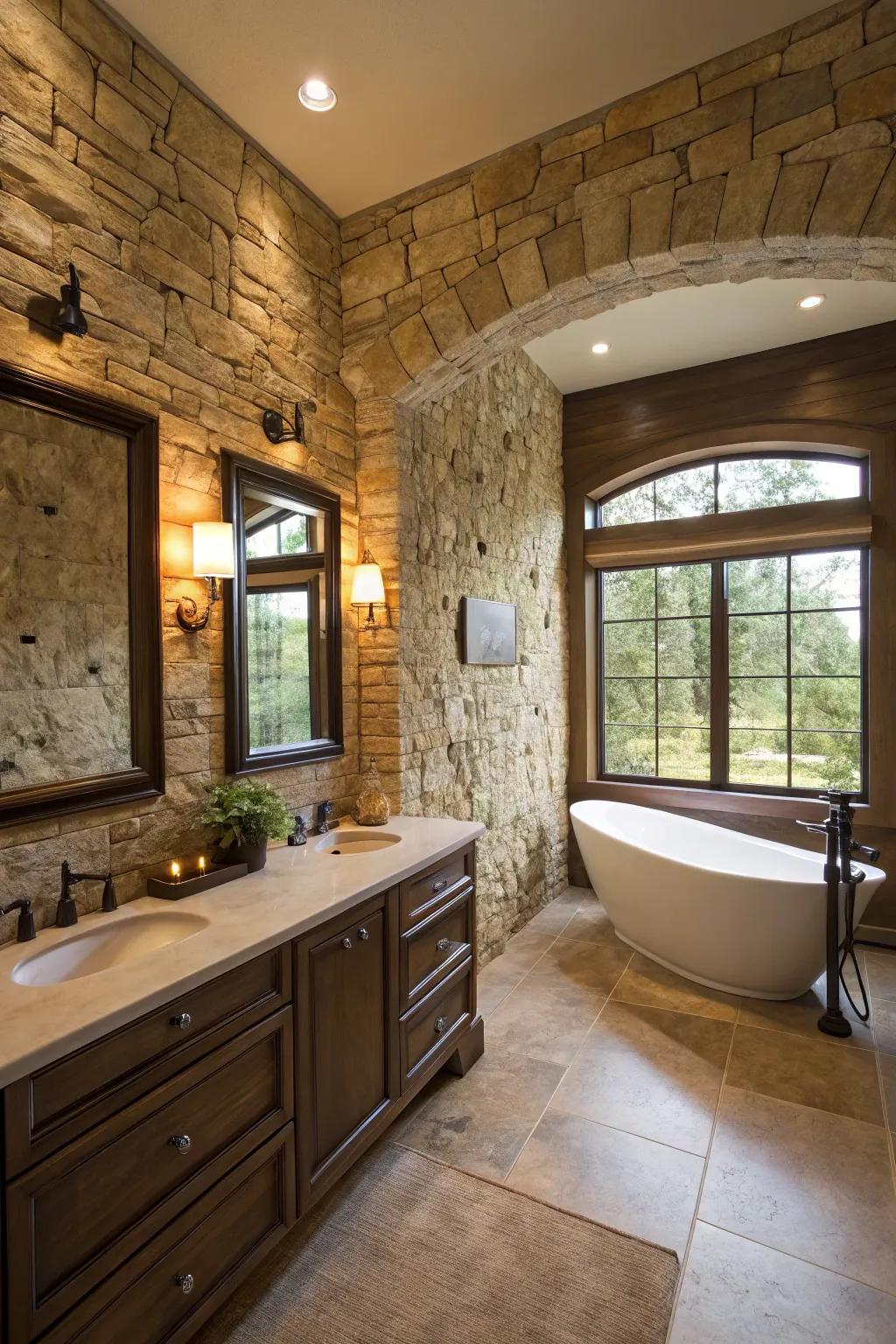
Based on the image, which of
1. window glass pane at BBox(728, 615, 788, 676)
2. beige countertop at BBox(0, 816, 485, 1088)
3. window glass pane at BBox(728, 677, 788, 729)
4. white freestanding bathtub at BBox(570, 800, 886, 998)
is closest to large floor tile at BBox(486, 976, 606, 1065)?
white freestanding bathtub at BBox(570, 800, 886, 998)

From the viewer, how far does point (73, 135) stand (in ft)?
6.07

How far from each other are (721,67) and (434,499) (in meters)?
1.90

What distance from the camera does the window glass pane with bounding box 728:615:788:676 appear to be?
431cm

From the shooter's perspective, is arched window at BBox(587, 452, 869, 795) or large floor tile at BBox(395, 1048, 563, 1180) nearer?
large floor tile at BBox(395, 1048, 563, 1180)

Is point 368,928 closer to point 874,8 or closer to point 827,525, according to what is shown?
point 874,8

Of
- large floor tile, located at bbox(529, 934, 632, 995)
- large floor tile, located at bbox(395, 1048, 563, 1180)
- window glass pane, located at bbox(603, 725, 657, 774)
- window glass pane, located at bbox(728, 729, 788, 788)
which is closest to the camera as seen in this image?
large floor tile, located at bbox(395, 1048, 563, 1180)

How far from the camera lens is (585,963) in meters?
3.55

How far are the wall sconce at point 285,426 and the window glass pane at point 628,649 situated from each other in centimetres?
297

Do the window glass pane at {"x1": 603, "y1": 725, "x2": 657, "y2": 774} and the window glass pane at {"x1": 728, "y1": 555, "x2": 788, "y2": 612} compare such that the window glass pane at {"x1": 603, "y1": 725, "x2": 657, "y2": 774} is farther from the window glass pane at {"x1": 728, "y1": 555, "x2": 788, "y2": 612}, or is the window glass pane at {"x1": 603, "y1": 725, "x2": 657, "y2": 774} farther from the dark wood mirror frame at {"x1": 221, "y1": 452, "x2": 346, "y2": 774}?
the dark wood mirror frame at {"x1": 221, "y1": 452, "x2": 346, "y2": 774}

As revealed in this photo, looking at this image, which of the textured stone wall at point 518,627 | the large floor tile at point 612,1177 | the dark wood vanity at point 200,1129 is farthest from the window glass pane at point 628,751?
the dark wood vanity at point 200,1129

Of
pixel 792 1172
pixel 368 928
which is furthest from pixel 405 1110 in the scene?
pixel 792 1172

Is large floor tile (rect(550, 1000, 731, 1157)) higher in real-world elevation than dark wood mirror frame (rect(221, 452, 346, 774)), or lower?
lower

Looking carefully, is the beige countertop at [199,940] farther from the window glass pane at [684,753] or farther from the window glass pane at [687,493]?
the window glass pane at [687,493]

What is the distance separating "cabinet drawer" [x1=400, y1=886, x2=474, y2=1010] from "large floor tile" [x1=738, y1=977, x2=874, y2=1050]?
1.45m
